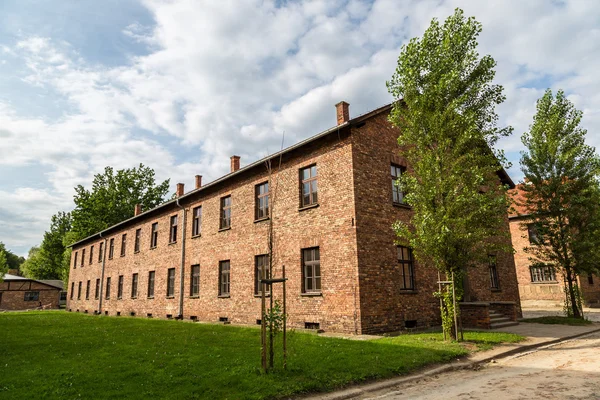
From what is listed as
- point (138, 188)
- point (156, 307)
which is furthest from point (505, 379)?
point (138, 188)

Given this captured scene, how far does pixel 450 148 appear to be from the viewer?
1178cm

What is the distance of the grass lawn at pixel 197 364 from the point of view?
5.94 m

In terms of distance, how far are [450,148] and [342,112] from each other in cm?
407

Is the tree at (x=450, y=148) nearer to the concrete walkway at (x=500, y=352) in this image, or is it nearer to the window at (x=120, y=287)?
the concrete walkway at (x=500, y=352)

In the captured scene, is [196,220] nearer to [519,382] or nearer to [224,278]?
[224,278]

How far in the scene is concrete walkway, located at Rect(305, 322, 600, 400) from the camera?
6.28m

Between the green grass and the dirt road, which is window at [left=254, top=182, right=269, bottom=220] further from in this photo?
the green grass

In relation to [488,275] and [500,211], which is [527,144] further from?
[500,211]

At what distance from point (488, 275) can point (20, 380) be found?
56.1ft

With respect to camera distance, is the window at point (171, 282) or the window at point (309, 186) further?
the window at point (171, 282)

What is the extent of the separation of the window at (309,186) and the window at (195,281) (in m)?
8.48

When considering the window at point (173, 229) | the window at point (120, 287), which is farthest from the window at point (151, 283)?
the window at point (120, 287)

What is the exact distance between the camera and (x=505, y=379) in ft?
22.4

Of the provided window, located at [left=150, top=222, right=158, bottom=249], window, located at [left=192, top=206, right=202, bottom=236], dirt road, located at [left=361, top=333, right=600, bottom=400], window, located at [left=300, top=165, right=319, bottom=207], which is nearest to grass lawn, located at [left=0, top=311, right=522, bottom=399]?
dirt road, located at [left=361, top=333, right=600, bottom=400]
